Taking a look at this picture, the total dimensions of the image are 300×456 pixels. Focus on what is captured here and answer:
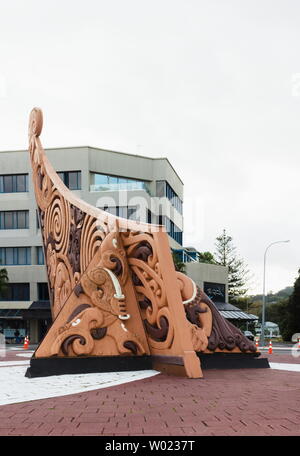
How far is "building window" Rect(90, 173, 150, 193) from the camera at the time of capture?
134 feet

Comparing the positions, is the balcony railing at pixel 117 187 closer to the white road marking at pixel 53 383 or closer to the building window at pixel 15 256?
the building window at pixel 15 256

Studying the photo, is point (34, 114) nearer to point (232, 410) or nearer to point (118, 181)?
point (232, 410)

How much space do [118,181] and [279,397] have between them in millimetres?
34727

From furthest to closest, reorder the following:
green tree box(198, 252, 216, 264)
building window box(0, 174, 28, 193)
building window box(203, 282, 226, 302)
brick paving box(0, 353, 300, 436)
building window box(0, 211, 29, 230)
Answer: green tree box(198, 252, 216, 264)
building window box(203, 282, 226, 302)
building window box(0, 174, 28, 193)
building window box(0, 211, 29, 230)
brick paving box(0, 353, 300, 436)

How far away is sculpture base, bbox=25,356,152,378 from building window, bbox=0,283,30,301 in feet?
98.4

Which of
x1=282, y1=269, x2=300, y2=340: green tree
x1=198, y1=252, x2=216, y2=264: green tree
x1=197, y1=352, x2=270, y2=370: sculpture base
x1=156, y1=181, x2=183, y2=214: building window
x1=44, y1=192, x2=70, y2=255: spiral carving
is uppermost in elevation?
x1=156, y1=181, x2=183, y2=214: building window

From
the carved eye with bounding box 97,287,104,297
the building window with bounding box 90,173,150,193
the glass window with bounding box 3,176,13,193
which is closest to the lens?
the carved eye with bounding box 97,287,104,297

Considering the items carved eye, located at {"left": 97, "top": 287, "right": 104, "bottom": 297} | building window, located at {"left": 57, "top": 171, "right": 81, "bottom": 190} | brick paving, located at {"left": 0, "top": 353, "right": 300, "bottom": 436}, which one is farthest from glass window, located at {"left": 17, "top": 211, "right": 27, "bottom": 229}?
brick paving, located at {"left": 0, "top": 353, "right": 300, "bottom": 436}

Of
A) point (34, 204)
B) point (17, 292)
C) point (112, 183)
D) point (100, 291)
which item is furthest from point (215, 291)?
point (100, 291)

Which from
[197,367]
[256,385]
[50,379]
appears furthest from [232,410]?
[50,379]

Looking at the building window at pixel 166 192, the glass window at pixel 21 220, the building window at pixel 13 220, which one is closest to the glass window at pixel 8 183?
the building window at pixel 13 220

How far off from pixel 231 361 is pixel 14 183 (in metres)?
32.0

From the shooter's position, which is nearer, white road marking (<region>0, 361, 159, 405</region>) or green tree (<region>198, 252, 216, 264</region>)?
white road marking (<region>0, 361, 159, 405</region>)

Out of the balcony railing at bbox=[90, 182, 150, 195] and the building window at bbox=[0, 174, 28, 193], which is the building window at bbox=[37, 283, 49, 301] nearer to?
the building window at bbox=[0, 174, 28, 193]
